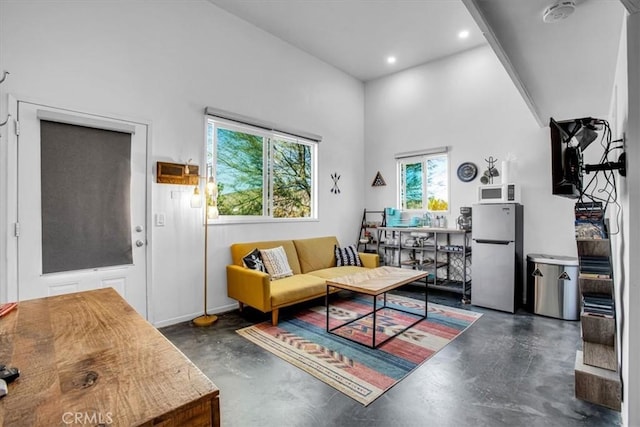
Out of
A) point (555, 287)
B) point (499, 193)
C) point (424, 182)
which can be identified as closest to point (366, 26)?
point (424, 182)

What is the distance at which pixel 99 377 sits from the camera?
83 cm

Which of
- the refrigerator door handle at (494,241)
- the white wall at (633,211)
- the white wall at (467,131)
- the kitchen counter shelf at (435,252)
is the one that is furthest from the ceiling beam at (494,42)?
the kitchen counter shelf at (435,252)

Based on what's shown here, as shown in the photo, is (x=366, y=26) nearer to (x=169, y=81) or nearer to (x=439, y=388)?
(x=169, y=81)

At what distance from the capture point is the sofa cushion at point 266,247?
396 centimetres

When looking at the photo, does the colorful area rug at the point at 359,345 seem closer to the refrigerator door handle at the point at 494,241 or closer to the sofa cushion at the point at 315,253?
the sofa cushion at the point at 315,253

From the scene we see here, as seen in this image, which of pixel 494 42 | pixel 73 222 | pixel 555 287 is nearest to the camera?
pixel 494 42

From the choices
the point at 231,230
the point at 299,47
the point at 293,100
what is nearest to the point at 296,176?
the point at 293,100

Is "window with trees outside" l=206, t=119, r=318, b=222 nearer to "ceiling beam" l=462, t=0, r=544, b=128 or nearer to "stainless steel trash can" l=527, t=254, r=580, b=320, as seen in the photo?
"ceiling beam" l=462, t=0, r=544, b=128

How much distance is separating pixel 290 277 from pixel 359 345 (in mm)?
1367

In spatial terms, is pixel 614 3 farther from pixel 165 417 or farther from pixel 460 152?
pixel 460 152

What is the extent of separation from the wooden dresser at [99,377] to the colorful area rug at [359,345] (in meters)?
1.63

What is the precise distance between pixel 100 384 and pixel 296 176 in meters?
4.39

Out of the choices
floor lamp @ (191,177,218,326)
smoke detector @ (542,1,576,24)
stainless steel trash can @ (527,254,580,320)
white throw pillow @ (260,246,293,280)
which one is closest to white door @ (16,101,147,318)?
floor lamp @ (191,177,218,326)

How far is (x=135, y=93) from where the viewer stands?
321 centimetres
